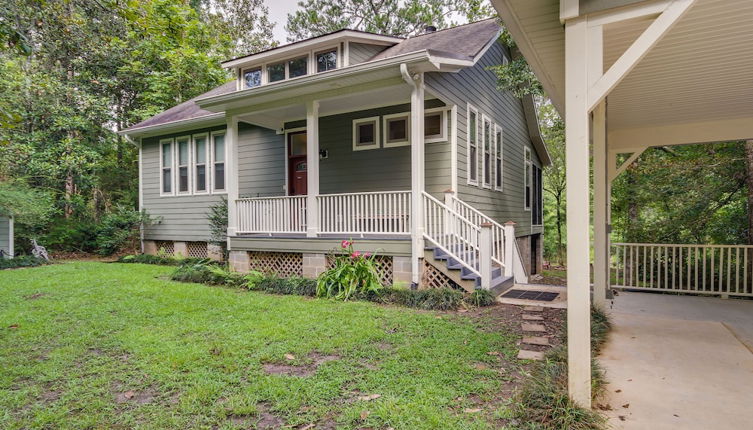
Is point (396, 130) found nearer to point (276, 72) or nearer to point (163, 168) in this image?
point (276, 72)

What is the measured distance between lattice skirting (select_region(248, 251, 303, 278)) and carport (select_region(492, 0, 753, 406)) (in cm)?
515

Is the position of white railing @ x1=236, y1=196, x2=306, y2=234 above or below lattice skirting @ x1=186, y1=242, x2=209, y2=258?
above

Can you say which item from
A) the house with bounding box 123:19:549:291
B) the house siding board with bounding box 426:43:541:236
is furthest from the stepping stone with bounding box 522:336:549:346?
the house siding board with bounding box 426:43:541:236

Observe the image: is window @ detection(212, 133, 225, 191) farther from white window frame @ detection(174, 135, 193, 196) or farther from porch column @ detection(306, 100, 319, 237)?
porch column @ detection(306, 100, 319, 237)

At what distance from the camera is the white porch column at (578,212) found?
8.03 feet

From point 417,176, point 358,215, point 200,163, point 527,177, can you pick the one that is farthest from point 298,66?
point 527,177

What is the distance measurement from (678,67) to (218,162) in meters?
9.89

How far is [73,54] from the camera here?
576 inches

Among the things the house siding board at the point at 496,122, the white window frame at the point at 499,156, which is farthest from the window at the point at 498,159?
the house siding board at the point at 496,122

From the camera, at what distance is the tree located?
717 inches

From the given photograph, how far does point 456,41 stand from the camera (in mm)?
8406

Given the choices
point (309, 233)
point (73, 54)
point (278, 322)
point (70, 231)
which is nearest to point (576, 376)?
point (278, 322)

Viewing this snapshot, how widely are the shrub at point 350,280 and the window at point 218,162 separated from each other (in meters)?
5.57

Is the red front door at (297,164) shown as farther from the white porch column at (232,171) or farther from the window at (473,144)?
the window at (473,144)
